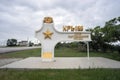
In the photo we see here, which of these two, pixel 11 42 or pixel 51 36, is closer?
pixel 51 36

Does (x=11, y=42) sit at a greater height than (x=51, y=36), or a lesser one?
lesser

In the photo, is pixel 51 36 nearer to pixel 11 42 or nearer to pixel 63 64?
pixel 63 64

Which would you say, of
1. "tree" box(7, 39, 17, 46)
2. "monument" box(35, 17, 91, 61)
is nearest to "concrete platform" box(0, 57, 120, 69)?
"monument" box(35, 17, 91, 61)

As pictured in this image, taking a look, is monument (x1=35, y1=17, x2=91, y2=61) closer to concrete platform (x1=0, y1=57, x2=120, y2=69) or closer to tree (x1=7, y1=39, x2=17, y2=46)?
concrete platform (x1=0, y1=57, x2=120, y2=69)

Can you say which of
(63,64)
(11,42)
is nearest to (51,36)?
(63,64)

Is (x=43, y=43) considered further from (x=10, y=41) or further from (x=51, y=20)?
(x=10, y=41)

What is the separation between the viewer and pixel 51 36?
1769cm

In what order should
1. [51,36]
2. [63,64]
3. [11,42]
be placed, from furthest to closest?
1. [11,42]
2. [51,36]
3. [63,64]

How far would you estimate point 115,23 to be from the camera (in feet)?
73.3

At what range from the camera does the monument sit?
57.1ft

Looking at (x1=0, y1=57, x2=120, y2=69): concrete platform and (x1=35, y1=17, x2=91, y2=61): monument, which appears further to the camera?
(x1=35, y1=17, x2=91, y2=61): monument

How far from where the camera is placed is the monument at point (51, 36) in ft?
57.1

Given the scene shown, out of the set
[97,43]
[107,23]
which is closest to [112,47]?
[97,43]

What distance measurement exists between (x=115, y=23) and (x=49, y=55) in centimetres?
955
